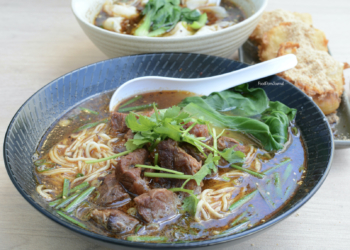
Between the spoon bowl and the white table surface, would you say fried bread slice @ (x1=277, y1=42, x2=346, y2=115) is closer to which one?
the spoon bowl

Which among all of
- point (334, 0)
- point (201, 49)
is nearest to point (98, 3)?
point (201, 49)

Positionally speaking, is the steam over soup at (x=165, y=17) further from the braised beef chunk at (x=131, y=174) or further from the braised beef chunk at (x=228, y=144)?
→ the braised beef chunk at (x=131, y=174)

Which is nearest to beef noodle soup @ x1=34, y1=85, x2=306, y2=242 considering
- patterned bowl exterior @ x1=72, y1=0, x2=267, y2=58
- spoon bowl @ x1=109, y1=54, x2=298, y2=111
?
spoon bowl @ x1=109, y1=54, x2=298, y2=111

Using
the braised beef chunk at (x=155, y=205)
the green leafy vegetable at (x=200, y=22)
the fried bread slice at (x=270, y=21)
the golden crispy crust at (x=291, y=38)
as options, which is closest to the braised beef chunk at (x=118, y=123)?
the braised beef chunk at (x=155, y=205)

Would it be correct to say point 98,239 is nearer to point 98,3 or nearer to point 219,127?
point 219,127

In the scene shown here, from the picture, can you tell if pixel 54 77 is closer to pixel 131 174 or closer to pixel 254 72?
pixel 131 174
